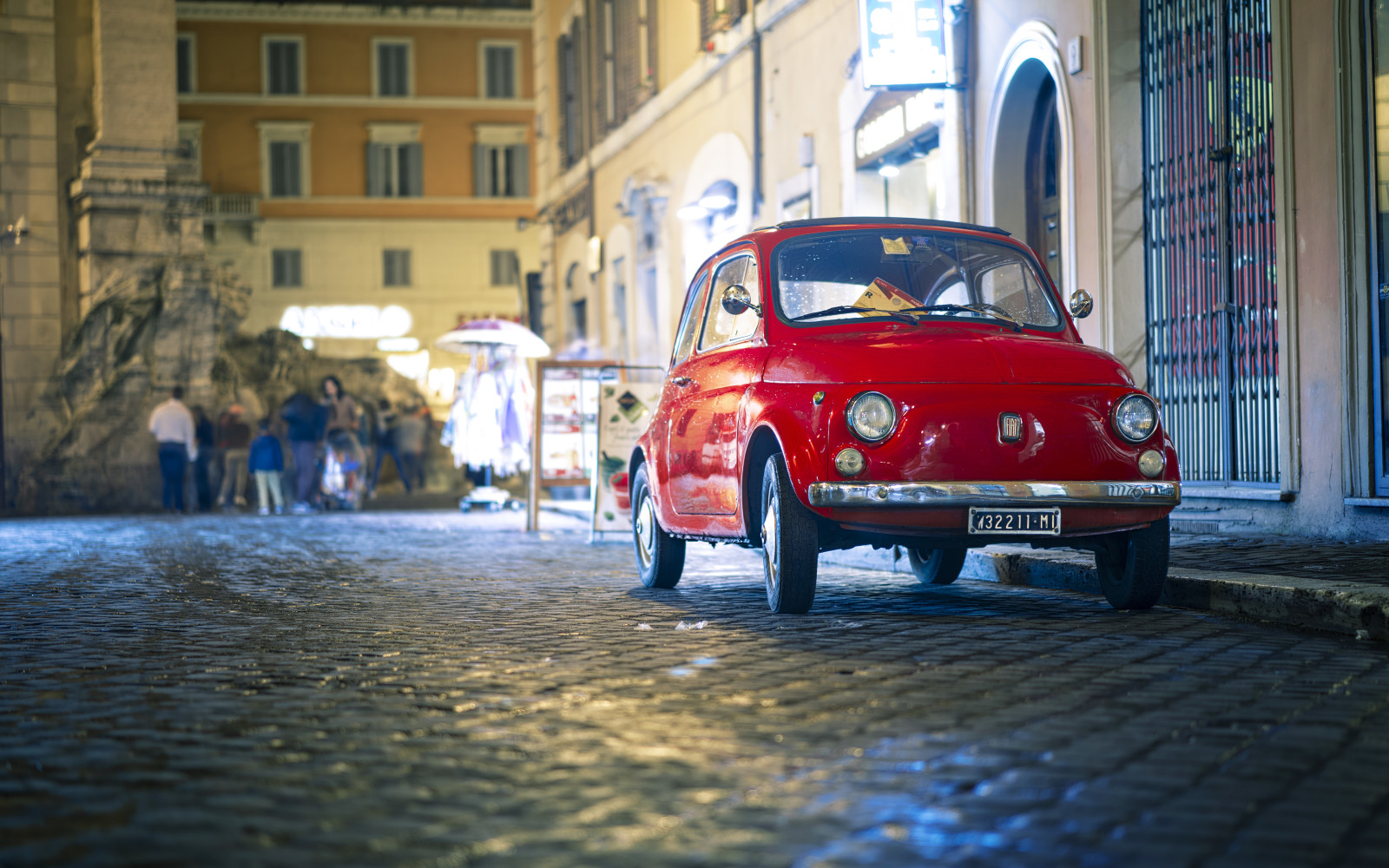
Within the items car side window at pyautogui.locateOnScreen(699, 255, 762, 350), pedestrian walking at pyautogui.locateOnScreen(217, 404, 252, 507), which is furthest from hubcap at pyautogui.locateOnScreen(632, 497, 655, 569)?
pedestrian walking at pyautogui.locateOnScreen(217, 404, 252, 507)

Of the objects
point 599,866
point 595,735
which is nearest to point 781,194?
point 595,735

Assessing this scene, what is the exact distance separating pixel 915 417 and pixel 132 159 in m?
20.1

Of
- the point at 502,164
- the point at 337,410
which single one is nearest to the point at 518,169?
the point at 502,164

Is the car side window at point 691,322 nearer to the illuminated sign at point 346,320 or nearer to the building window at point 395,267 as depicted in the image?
the illuminated sign at point 346,320

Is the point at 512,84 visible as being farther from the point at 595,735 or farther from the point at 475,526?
the point at 595,735

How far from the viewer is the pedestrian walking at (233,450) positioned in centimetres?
2341

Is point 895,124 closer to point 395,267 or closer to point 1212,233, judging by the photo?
point 1212,233

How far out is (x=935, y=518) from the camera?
22.3 ft

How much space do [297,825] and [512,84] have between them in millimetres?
52597

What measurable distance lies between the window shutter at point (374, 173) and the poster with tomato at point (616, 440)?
41.8m

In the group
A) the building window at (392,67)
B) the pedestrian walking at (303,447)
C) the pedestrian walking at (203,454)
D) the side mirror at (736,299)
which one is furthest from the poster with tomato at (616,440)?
the building window at (392,67)

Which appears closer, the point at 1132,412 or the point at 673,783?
the point at 673,783

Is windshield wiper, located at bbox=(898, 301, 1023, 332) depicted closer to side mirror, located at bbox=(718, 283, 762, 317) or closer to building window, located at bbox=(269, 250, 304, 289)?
side mirror, located at bbox=(718, 283, 762, 317)

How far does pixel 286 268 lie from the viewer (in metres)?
52.9
